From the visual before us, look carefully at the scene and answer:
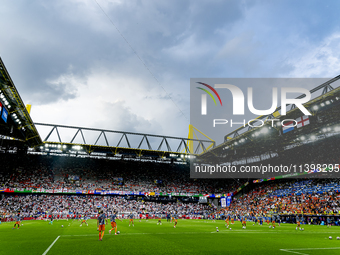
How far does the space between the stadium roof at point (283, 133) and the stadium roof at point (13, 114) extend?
30.3m

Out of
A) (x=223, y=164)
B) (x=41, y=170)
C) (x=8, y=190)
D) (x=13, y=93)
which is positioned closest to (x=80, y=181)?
(x=41, y=170)

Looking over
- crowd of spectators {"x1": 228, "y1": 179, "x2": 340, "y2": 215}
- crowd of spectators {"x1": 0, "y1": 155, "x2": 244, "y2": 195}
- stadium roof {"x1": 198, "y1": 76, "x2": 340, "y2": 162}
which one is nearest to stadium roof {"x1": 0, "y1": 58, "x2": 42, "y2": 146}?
crowd of spectators {"x1": 0, "y1": 155, "x2": 244, "y2": 195}

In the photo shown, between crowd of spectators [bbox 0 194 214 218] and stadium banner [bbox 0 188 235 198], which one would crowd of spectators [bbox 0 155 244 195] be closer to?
stadium banner [bbox 0 188 235 198]

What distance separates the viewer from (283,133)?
141 ft

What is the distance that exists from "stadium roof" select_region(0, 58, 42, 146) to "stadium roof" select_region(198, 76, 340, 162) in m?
30.3

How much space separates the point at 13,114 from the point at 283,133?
1723 inches

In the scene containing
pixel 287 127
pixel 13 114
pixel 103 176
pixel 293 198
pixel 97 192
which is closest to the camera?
pixel 13 114

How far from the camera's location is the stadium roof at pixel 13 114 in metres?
26.9

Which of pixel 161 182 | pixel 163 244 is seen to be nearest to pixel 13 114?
pixel 163 244

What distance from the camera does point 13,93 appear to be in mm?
28844

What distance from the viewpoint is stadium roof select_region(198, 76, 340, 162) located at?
3186 cm

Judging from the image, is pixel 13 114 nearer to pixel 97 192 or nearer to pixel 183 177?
pixel 97 192

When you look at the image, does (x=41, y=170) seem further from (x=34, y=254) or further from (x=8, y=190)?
(x=34, y=254)

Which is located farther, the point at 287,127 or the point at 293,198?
the point at 293,198
